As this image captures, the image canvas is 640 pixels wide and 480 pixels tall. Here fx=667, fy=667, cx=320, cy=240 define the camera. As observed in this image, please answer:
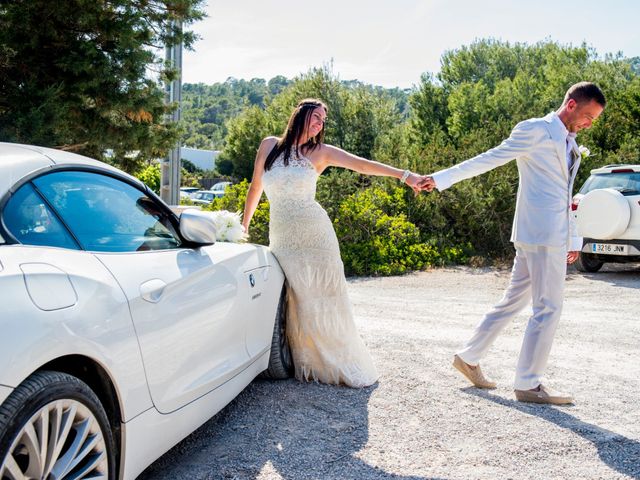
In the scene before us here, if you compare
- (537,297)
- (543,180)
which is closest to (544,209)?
(543,180)

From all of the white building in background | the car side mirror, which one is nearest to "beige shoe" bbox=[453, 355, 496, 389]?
the car side mirror

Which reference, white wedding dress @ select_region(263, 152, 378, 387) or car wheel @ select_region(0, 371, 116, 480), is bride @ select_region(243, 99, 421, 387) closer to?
white wedding dress @ select_region(263, 152, 378, 387)

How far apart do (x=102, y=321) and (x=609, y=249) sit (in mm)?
10079

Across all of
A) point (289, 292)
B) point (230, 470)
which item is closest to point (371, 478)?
point (230, 470)

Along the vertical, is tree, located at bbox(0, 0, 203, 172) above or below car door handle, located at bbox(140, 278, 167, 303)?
above

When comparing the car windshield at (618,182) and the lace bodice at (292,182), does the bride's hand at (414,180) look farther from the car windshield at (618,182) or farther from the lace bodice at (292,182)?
the car windshield at (618,182)

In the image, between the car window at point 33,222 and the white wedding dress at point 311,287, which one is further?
the white wedding dress at point 311,287

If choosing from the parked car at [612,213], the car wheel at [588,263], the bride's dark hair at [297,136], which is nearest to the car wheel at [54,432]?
the bride's dark hair at [297,136]

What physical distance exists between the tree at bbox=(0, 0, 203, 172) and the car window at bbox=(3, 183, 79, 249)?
13.0 ft

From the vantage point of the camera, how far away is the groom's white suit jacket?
4.49m

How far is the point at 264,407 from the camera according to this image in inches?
174

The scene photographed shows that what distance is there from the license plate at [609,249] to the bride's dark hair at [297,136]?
750cm

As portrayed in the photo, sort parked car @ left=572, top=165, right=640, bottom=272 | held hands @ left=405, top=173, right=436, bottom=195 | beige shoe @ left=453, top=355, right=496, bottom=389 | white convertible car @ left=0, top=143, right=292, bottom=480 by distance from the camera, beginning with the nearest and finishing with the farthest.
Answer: white convertible car @ left=0, top=143, right=292, bottom=480 < beige shoe @ left=453, top=355, right=496, bottom=389 < held hands @ left=405, top=173, right=436, bottom=195 < parked car @ left=572, top=165, right=640, bottom=272

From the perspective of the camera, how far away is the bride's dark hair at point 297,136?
4.94 metres
